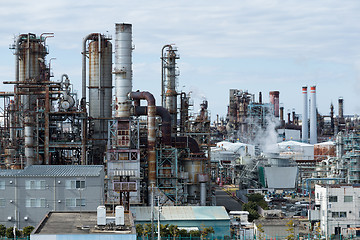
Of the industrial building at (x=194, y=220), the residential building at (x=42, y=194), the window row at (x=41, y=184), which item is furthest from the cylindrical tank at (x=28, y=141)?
the industrial building at (x=194, y=220)

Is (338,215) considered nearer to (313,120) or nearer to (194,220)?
(194,220)

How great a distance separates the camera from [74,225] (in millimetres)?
28125

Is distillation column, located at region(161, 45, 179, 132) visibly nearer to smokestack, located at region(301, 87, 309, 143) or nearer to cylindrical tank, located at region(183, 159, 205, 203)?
cylindrical tank, located at region(183, 159, 205, 203)

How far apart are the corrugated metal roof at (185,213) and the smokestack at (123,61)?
33.7 feet

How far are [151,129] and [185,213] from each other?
29.8 feet

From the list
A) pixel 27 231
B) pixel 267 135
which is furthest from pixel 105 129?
pixel 267 135

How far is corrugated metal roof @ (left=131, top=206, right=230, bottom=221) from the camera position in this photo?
150 ft

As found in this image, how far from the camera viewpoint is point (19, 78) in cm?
6006

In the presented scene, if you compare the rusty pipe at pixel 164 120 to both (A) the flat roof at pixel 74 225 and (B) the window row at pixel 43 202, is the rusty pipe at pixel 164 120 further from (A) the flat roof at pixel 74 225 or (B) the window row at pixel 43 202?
(A) the flat roof at pixel 74 225

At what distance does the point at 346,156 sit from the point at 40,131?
3046cm

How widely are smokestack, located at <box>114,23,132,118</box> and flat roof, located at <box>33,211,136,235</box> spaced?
22317mm

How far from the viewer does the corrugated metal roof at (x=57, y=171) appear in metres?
45.6

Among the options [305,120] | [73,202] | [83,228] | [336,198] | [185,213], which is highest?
[305,120]

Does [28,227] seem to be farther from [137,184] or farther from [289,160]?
[289,160]
